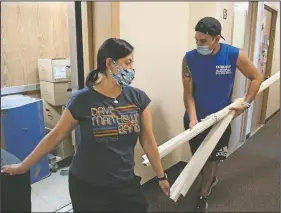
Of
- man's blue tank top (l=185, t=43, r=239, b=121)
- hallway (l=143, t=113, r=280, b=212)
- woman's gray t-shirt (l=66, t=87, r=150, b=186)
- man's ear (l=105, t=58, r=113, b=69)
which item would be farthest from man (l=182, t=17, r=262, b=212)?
man's ear (l=105, t=58, r=113, b=69)

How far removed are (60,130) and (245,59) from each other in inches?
50.5

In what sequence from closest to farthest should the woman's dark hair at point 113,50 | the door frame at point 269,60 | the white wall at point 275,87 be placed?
1. the woman's dark hair at point 113,50
2. the door frame at point 269,60
3. the white wall at point 275,87

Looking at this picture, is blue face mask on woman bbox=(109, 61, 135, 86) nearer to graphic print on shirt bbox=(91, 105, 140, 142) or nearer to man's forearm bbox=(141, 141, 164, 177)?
graphic print on shirt bbox=(91, 105, 140, 142)

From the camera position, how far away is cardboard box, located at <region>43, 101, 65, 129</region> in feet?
4.35

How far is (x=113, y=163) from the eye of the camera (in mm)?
1107

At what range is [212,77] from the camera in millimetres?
1728

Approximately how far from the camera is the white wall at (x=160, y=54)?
1649 mm

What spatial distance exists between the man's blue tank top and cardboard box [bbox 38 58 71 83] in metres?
0.80

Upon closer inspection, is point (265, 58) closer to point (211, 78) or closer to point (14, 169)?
point (211, 78)

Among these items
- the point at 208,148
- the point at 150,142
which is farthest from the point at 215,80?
the point at 150,142

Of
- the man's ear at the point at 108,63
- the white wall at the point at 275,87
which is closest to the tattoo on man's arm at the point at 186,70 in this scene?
the man's ear at the point at 108,63

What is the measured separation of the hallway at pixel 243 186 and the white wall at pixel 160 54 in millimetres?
223

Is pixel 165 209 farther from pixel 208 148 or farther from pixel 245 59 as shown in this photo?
pixel 245 59

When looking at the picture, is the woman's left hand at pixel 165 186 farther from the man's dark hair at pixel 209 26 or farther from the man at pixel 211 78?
the man's dark hair at pixel 209 26
